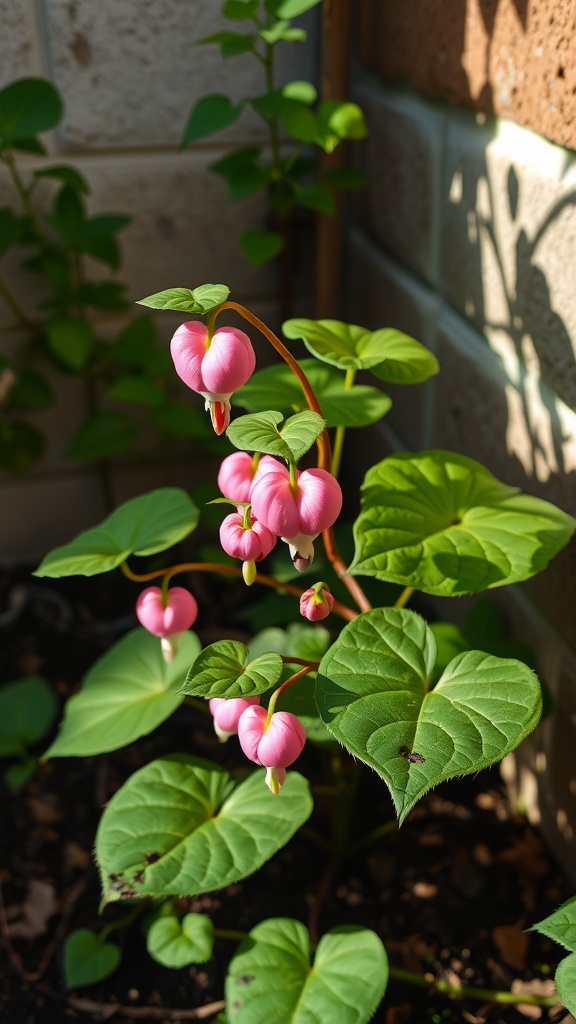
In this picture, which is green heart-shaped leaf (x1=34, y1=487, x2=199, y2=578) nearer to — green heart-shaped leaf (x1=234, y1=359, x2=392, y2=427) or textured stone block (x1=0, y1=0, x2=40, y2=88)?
green heart-shaped leaf (x1=234, y1=359, x2=392, y2=427)

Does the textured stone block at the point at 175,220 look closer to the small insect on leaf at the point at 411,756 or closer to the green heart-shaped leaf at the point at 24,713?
the green heart-shaped leaf at the point at 24,713

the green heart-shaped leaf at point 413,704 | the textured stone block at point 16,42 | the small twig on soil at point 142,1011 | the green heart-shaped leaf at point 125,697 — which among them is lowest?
the small twig on soil at point 142,1011

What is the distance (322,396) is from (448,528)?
0.72ft

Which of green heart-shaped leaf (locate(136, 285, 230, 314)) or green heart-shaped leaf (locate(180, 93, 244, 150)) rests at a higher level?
green heart-shaped leaf (locate(136, 285, 230, 314))

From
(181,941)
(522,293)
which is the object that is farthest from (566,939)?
(522,293)

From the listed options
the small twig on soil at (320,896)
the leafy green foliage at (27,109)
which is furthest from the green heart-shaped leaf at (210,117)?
the small twig on soil at (320,896)

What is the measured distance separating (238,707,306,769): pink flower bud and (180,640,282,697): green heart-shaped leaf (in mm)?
47

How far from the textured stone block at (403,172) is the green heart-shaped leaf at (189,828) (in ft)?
2.55

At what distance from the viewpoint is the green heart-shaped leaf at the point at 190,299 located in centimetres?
69

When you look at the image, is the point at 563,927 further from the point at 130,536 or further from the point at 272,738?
the point at 130,536

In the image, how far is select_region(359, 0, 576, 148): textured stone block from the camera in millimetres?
942

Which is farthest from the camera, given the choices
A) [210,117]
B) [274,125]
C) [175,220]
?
[175,220]

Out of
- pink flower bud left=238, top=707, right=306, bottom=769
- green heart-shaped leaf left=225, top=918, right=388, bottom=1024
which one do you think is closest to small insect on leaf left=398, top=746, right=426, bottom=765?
pink flower bud left=238, top=707, right=306, bottom=769

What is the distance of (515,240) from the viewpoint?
3.58ft
